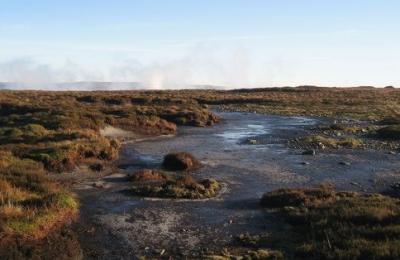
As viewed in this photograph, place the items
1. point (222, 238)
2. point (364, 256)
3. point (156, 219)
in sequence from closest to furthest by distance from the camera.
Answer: point (364, 256)
point (222, 238)
point (156, 219)

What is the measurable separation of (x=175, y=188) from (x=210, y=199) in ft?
5.03

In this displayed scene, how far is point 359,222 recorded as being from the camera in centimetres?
1600

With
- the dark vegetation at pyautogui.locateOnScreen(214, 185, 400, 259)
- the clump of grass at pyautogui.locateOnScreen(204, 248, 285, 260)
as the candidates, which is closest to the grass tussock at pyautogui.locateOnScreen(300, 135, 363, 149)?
the dark vegetation at pyautogui.locateOnScreen(214, 185, 400, 259)

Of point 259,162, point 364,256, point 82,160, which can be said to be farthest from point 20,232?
point 259,162

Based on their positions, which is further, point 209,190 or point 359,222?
point 209,190

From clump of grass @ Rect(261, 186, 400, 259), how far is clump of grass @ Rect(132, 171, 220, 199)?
270 centimetres

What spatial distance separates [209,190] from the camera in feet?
71.6

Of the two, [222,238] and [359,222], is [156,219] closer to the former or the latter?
[222,238]

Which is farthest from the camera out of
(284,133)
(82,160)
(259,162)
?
(284,133)

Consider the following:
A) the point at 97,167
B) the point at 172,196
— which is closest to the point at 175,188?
the point at 172,196

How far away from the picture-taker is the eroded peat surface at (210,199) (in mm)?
15555

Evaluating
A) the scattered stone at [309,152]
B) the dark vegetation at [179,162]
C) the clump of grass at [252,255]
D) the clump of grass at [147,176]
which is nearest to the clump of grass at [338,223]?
the clump of grass at [252,255]

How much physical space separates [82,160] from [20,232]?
13.8 metres

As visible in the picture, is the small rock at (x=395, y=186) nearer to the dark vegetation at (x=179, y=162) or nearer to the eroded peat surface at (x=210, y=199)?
the eroded peat surface at (x=210, y=199)
